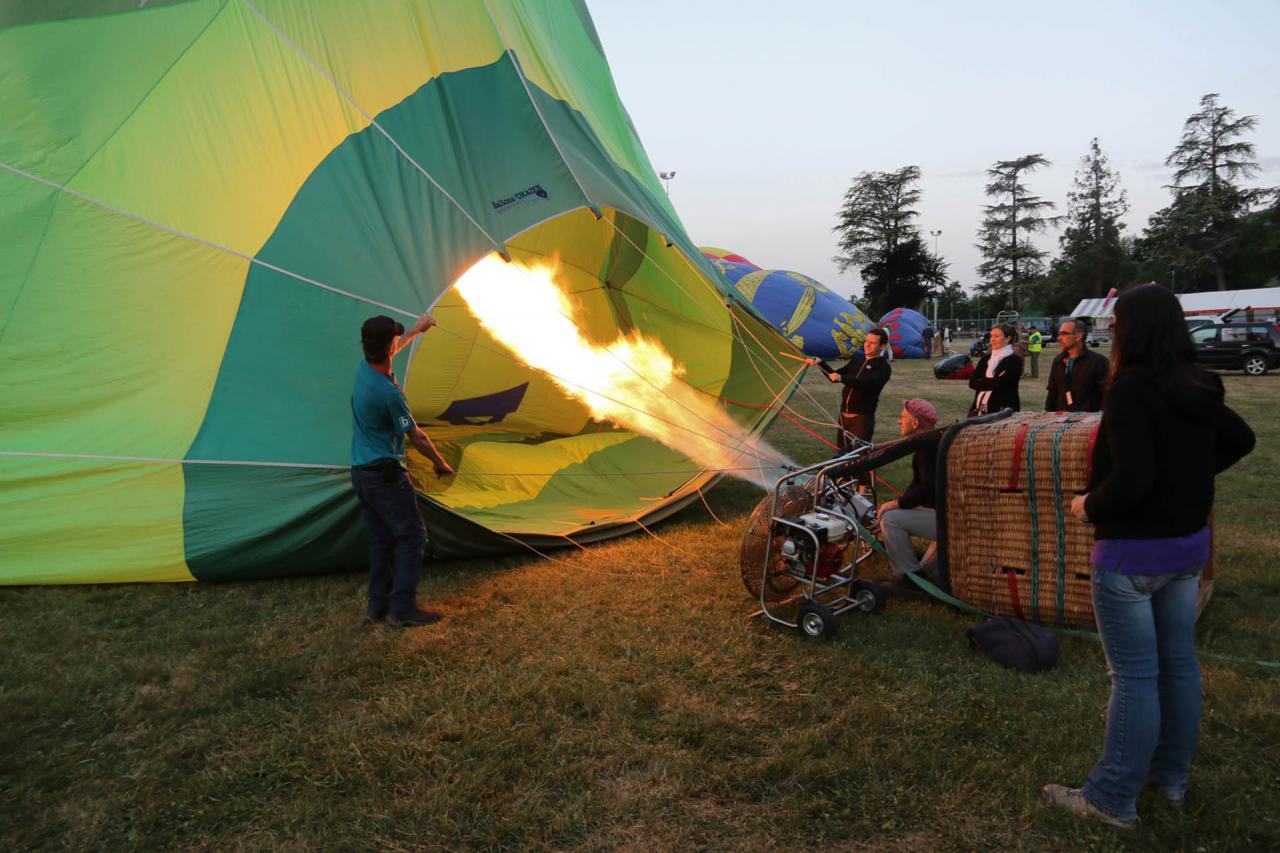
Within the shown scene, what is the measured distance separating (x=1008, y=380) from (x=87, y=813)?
232 inches

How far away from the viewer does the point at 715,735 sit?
9.53 feet

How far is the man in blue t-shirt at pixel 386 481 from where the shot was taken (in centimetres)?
373

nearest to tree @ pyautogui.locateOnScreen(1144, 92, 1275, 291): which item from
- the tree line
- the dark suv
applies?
the tree line

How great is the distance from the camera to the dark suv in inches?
695

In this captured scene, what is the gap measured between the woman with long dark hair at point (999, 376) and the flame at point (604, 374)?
5.25ft

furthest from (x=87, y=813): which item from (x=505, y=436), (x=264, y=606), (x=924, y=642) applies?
(x=505, y=436)

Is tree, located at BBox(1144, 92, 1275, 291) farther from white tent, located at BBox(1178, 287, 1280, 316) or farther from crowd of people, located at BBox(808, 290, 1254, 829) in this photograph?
crowd of people, located at BBox(808, 290, 1254, 829)

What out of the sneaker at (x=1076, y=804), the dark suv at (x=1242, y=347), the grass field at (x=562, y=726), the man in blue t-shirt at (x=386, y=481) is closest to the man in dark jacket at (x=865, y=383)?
the grass field at (x=562, y=726)

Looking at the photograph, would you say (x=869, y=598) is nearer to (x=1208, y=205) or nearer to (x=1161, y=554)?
(x=1161, y=554)

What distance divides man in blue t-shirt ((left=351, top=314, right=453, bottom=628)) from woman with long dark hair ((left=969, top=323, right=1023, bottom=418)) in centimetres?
424

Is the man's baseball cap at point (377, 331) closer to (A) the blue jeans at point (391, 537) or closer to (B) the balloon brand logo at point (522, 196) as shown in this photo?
(A) the blue jeans at point (391, 537)

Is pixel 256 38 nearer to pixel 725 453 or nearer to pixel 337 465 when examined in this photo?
pixel 337 465

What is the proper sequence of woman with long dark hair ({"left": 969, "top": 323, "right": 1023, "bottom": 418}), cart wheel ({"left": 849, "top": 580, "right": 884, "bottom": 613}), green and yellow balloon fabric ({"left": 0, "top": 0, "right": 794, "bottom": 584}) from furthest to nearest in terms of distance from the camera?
woman with long dark hair ({"left": 969, "top": 323, "right": 1023, "bottom": 418}) → green and yellow balloon fabric ({"left": 0, "top": 0, "right": 794, "bottom": 584}) → cart wheel ({"left": 849, "top": 580, "right": 884, "bottom": 613})

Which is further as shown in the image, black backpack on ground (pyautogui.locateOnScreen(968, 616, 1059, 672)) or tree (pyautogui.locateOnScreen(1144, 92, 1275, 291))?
tree (pyautogui.locateOnScreen(1144, 92, 1275, 291))
